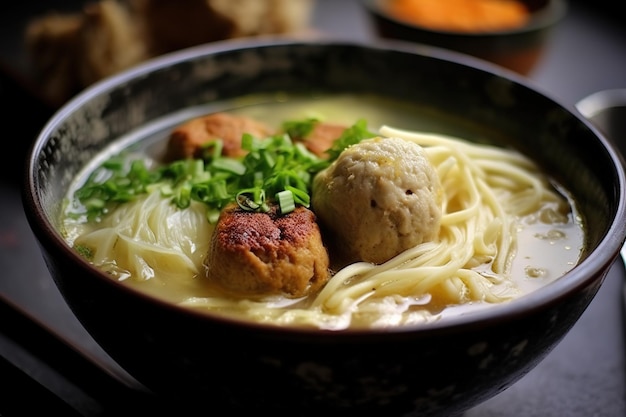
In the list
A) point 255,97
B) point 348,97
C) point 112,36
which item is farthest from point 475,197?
point 112,36

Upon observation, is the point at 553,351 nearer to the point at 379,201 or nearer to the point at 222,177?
the point at 379,201

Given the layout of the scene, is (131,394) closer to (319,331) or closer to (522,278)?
Answer: (319,331)

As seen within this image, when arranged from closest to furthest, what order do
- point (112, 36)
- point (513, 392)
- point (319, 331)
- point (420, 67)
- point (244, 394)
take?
point (319, 331) → point (244, 394) → point (513, 392) → point (420, 67) → point (112, 36)

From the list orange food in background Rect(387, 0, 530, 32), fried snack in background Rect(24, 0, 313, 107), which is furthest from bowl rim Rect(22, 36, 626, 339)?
orange food in background Rect(387, 0, 530, 32)

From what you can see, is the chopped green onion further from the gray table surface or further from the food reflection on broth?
the gray table surface

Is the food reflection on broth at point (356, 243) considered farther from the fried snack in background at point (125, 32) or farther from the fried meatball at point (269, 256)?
the fried snack in background at point (125, 32)

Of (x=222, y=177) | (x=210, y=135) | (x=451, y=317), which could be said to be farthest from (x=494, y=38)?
(x=451, y=317)
